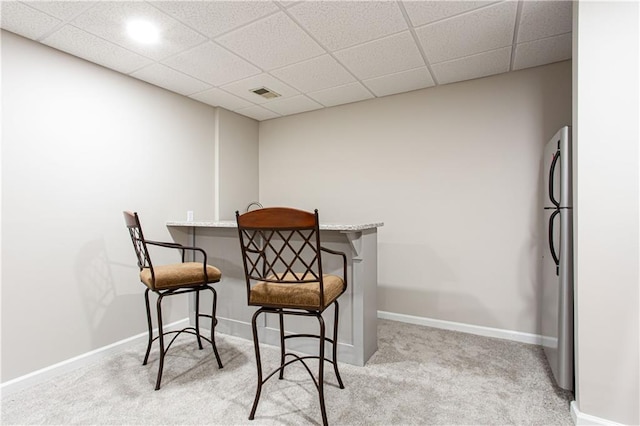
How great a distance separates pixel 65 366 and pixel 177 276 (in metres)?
1.19

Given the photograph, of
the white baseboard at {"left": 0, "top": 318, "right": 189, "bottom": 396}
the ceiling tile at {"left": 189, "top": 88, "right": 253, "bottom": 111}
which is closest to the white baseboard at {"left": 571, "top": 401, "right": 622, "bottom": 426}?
the white baseboard at {"left": 0, "top": 318, "right": 189, "bottom": 396}

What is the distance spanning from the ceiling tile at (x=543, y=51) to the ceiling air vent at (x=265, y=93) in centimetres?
220

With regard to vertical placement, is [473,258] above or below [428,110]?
below

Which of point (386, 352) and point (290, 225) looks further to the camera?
point (386, 352)

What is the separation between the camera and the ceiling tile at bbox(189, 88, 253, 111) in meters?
3.29

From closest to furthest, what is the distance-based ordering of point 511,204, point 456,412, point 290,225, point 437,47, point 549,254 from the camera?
point 290,225, point 456,412, point 549,254, point 437,47, point 511,204

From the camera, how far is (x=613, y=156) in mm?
1642

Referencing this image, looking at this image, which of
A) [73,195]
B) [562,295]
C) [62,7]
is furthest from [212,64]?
[562,295]

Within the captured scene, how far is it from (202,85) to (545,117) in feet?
10.3

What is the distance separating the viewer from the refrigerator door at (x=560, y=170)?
1.88 metres

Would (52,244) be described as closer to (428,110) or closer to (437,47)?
(437,47)

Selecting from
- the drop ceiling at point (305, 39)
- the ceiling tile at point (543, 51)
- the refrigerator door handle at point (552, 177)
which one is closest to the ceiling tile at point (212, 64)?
the drop ceiling at point (305, 39)

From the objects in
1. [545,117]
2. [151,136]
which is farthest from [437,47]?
[151,136]

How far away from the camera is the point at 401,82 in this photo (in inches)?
122
